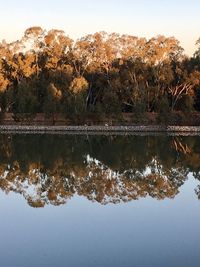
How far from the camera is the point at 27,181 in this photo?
1639 cm

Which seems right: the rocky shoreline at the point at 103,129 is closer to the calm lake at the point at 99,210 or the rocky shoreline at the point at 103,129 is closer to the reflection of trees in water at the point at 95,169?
the reflection of trees in water at the point at 95,169

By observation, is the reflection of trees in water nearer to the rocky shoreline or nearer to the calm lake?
the calm lake

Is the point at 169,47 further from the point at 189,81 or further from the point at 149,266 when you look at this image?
the point at 149,266

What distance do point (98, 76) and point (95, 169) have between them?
34.2 meters

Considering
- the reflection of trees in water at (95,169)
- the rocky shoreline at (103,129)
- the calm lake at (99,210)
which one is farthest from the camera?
the rocky shoreline at (103,129)

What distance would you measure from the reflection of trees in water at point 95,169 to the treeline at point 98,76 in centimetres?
1566

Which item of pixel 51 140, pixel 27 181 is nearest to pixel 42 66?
pixel 51 140

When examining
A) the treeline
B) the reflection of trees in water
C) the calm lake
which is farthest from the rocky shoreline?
the calm lake

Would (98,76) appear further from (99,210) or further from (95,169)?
(99,210)

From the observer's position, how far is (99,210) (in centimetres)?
1191

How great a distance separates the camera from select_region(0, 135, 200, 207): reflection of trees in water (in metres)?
14.4

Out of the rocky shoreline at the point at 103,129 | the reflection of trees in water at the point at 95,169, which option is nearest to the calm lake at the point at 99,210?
the reflection of trees in water at the point at 95,169

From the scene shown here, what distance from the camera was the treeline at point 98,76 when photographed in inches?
1807

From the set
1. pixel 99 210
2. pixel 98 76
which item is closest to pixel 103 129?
pixel 98 76
